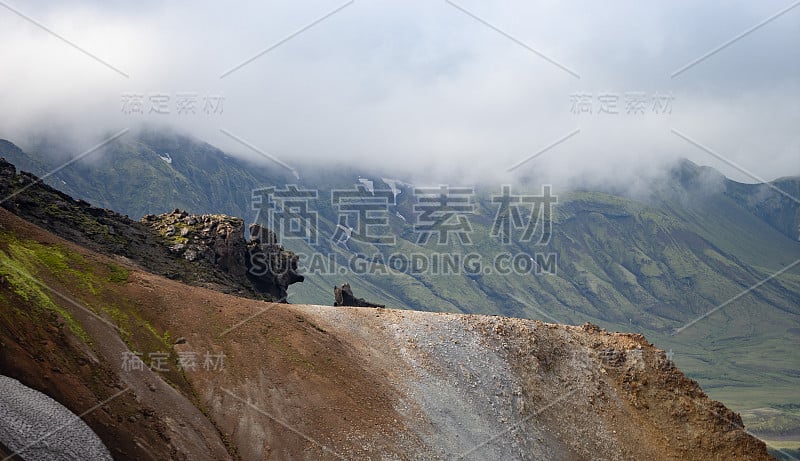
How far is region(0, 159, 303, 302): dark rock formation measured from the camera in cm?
6719

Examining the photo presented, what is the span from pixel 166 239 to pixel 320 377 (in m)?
31.4

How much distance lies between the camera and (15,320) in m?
43.0

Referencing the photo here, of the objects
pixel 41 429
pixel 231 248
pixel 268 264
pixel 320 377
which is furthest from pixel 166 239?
pixel 41 429

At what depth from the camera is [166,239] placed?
7938cm

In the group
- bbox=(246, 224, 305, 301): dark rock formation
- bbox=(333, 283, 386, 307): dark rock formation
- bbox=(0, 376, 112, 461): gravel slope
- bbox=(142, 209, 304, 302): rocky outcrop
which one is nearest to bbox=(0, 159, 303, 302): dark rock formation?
bbox=(142, 209, 304, 302): rocky outcrop

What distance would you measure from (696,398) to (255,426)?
44482mm

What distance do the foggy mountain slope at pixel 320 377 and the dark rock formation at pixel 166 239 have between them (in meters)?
6.96

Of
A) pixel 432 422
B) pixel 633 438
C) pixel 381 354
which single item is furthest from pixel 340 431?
pixel 633 438

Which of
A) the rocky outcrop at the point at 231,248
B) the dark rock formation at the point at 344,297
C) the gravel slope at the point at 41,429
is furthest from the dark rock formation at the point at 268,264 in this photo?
the gravel slope at the point at 41,429

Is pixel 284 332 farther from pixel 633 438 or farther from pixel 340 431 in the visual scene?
pixel 633 438

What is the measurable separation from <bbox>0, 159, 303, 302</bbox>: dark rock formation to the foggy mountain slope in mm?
6956

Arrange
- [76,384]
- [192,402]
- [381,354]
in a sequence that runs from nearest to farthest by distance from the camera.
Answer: [76,384] → [192,402] → [381,354]

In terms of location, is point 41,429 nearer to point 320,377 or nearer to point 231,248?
point 320,377

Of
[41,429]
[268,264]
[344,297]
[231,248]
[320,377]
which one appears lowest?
[320,377]
